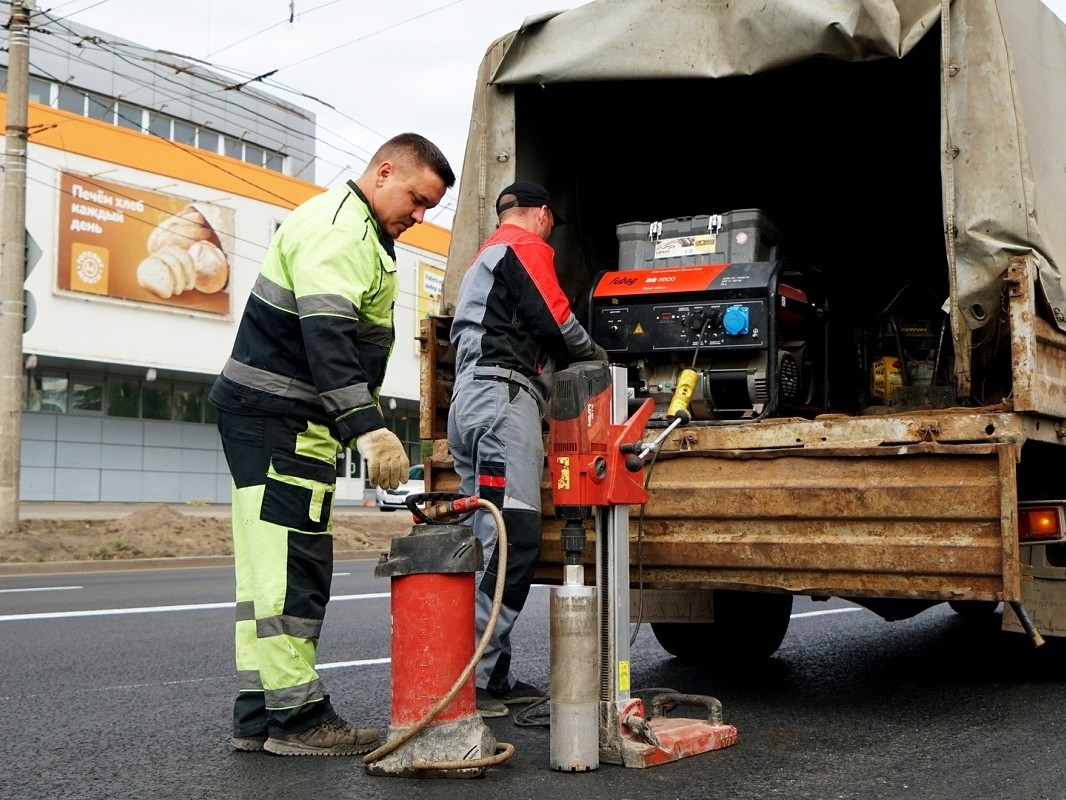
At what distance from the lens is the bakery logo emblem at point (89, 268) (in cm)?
2744

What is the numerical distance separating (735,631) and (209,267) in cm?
2678

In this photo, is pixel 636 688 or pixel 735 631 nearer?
pixel 636 688

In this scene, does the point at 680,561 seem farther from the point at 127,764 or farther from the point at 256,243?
the point at 256,243

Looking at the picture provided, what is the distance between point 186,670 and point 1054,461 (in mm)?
4013

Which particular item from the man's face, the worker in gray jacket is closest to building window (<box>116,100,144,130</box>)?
the worker in gray jacket

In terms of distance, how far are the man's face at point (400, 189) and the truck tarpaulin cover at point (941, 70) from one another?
130 centimetres

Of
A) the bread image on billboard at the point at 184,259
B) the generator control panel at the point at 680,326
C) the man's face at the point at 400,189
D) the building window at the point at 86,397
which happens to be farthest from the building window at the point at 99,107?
the man's face at the point at 400,189

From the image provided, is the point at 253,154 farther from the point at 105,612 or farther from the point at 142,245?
the point at 105,612

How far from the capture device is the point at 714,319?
217 inches

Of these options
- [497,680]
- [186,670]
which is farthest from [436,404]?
[186,670]

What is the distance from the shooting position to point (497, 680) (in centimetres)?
464

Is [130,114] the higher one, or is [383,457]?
[130,114]

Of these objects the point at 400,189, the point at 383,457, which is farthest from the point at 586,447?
the point at 400,189

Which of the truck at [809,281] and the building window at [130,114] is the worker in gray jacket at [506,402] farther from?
the building window at [130,114]
